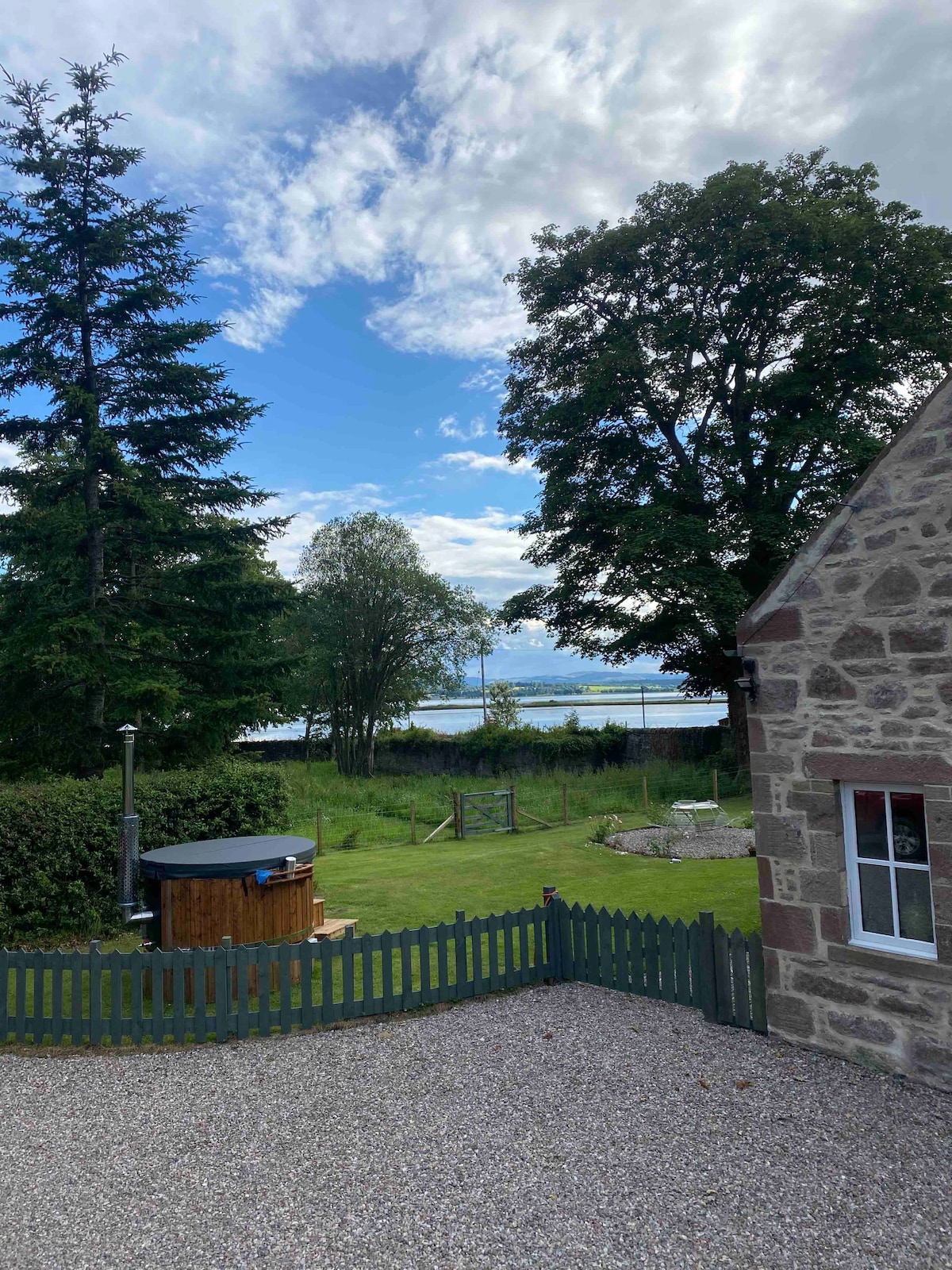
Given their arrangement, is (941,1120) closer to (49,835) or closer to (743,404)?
(49,835)

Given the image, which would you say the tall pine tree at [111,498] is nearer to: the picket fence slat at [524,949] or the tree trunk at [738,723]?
the picket fence slat at [524,949]

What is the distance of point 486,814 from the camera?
888 inches

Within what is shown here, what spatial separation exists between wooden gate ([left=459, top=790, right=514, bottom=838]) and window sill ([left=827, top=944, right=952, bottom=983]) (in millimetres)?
15208

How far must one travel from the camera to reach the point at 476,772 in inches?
1522

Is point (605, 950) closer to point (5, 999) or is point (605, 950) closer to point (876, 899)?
point (876, 899)

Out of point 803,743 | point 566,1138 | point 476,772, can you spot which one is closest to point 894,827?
point 803,743

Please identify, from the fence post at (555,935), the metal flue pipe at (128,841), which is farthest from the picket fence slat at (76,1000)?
the fence post at (555,935)

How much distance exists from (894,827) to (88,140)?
1983 cm

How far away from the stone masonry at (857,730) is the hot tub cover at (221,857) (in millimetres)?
5622

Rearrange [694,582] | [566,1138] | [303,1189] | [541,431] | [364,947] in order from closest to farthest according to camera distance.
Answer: [303,1189] < [566,1138] < [364,947] < [694,582] < [541,431]

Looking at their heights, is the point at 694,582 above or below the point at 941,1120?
above

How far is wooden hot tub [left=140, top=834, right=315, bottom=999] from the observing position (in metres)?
9.10

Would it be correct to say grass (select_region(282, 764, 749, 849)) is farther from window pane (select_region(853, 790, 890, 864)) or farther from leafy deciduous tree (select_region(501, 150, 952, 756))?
window pane (select_region(853, 790, 890, 864))

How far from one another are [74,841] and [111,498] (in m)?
8.71
